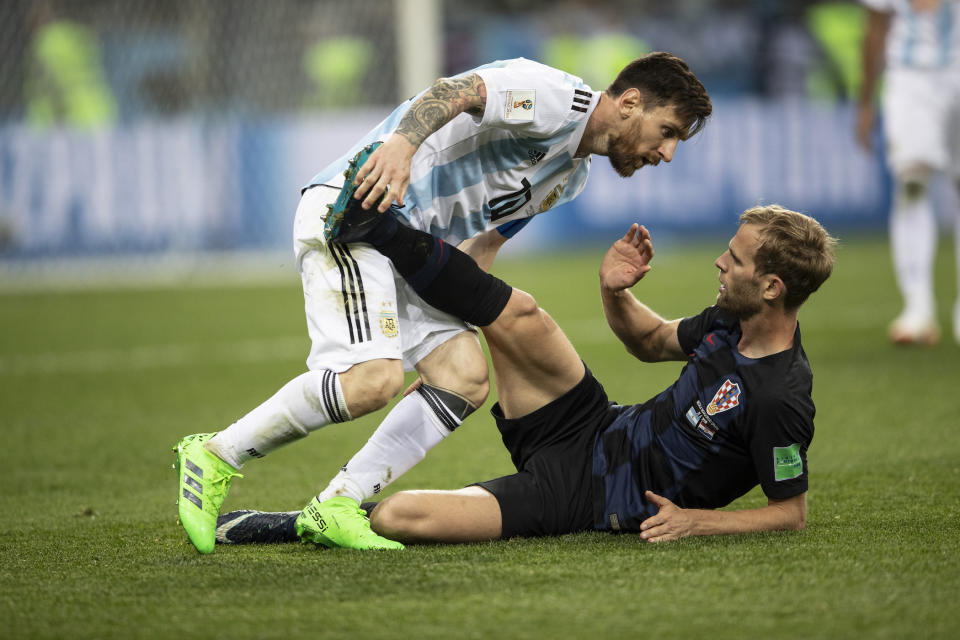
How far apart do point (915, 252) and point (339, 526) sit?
4.68 meters

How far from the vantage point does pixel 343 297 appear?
3051 millimetres

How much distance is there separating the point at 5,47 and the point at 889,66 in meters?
A: 8.44

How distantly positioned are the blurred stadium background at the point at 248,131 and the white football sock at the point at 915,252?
16.0 ft

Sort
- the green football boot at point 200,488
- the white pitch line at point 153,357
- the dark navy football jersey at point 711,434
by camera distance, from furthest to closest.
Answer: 1. the white pitch line at point 153,357
2. the green football boot at point 200,488
3. the dark navy football jersey at point 711,434

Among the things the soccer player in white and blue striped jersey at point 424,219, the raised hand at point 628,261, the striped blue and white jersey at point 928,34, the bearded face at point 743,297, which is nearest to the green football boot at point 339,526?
the soccer player in white and blue striped jersey at point 424,219

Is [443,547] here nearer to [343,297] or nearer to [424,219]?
[343,297]

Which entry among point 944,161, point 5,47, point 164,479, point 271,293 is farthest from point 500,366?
point 5,47

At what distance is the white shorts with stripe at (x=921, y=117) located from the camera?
6598 millimetres

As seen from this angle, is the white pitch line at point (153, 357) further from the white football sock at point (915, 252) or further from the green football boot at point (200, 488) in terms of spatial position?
the green football boot at point (200, 488)

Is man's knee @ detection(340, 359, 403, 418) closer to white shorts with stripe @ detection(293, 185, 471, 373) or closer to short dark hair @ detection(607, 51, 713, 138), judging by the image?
white shorts with stripe @ detection(293, 185, 471, 373)

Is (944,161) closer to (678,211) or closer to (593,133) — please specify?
(593,133)

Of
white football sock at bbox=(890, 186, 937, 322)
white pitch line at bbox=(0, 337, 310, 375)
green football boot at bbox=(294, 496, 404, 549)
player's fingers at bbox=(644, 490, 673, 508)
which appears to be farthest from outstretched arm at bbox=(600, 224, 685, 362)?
white pitch line at bbox=(0, 337, 310, 375)

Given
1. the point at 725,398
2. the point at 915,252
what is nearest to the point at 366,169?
the point at 725,398

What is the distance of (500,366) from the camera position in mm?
3168
